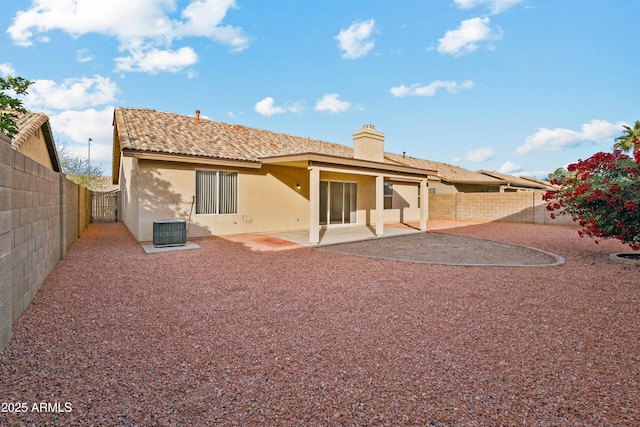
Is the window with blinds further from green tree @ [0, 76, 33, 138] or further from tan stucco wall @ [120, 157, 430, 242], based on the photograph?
green tree @ [0, 76, 33, 138]

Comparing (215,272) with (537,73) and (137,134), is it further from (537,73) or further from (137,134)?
(537,73)

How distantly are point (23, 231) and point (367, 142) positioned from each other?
544 inches

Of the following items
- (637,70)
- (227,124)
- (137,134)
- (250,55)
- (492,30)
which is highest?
(250,55)

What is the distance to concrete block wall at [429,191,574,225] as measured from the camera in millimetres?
18828

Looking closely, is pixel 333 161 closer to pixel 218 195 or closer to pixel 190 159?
pixel 218 195

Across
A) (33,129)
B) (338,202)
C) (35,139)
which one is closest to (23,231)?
(33,129)

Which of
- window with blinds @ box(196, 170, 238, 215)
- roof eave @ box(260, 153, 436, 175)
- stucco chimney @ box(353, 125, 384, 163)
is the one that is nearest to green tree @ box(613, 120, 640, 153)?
stucco chimney @ box(353, 125, 384, 163)

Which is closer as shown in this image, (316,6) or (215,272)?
(215,272)

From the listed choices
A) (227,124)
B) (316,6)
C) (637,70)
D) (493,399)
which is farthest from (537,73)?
(493,399)

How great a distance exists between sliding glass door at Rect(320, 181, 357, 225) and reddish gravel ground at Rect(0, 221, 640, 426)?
855 centimetres

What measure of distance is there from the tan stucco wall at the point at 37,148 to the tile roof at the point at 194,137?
2883mm

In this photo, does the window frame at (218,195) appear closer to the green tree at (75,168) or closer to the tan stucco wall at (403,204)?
the tan stucco wall at (403,204)

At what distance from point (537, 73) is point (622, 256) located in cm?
940

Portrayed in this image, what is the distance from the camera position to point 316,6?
40.5 ft
